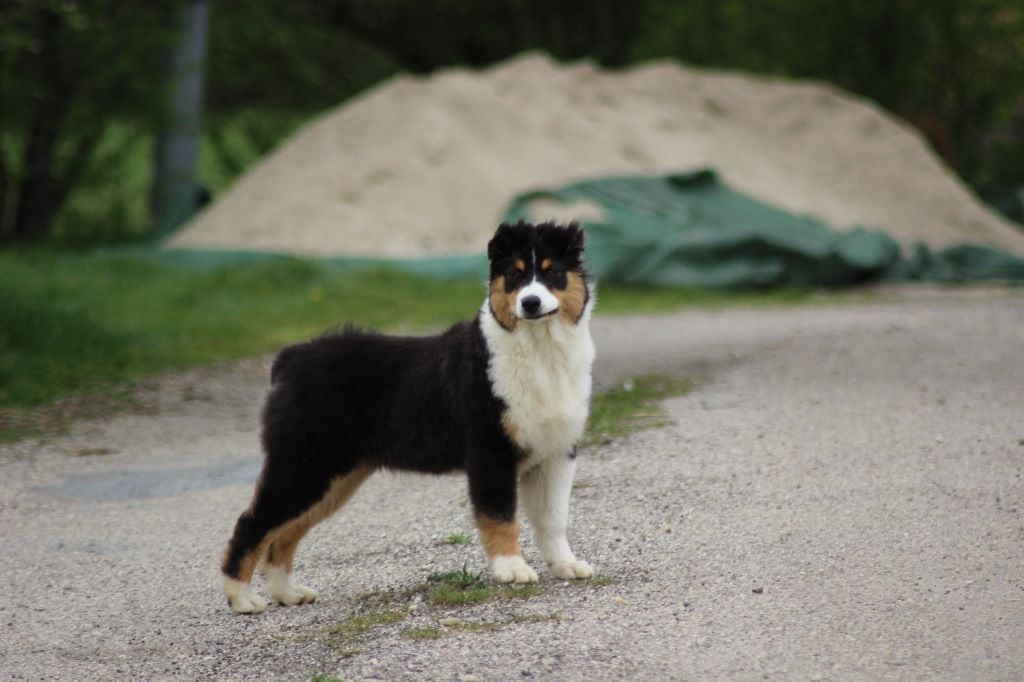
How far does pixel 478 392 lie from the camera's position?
5867 millimetres

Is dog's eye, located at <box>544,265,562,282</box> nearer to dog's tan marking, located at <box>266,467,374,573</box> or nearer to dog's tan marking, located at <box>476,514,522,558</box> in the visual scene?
dog's tan marking, located at <box>476,514,522,558</box>

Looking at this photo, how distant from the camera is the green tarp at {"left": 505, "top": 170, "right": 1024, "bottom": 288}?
16.3 m

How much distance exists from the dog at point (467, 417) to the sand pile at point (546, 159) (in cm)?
1138

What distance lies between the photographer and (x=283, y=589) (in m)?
6.12

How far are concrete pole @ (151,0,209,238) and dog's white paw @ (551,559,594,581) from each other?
50.2 ft

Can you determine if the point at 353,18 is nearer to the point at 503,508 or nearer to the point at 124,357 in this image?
the point at 124,357

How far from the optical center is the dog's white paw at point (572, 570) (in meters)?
5.96

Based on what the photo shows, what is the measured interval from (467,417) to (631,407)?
3.85 m

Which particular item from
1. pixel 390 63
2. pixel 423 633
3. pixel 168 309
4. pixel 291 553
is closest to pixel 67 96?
pixel 168 309

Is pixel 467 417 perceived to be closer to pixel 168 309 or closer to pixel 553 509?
pixel 553 509

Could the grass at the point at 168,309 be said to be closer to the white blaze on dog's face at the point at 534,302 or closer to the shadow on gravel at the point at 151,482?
the shadow on gravel at the point at 151,482

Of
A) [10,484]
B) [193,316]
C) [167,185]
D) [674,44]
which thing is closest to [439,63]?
[674,44]

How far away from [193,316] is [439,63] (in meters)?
13.2

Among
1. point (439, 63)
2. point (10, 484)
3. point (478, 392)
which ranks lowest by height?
point (10, 484)
